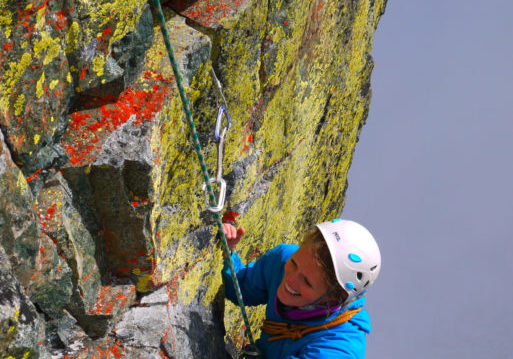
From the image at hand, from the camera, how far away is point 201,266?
4.06 meters

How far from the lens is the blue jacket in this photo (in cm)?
327

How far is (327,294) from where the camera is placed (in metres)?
3.29

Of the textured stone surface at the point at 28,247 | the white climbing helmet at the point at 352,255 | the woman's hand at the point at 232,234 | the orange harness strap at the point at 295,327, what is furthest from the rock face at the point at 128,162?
the white climbing helmet at the point at 352,255

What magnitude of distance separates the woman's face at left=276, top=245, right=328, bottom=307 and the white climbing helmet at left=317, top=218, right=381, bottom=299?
0.48 ft

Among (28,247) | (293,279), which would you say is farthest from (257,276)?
(28,247)

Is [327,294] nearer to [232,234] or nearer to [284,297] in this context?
[284,297]

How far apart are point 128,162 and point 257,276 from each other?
5.41 feet

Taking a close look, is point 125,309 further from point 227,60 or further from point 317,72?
point 317,72

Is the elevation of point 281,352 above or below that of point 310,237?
below

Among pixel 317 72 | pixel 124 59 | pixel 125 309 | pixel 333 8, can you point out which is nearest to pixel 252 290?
pixel 125 309

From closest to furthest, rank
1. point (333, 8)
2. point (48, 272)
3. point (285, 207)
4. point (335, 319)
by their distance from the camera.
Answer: point (48, 272)
point (335, 319)
point (333, 8)
point (285, 207)

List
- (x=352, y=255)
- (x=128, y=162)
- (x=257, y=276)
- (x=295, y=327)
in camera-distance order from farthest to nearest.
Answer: (x=257, y=276) < (x=295, y=327) < (x=352, y=255) < (x=128, y=162)

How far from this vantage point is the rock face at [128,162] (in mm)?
2250

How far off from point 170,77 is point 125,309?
1556 mm
